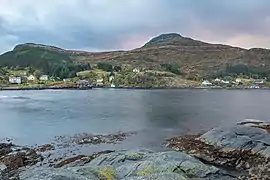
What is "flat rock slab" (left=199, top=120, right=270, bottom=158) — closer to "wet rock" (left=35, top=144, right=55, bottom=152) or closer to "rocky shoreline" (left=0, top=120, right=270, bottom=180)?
"rocky shoreline" (left=0, top=120, right=270, bottom=180)

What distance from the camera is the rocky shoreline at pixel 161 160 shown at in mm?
17922

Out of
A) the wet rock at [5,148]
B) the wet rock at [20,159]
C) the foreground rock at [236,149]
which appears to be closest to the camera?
the foreground rock at [236,149]

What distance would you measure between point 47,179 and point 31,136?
3550 cm

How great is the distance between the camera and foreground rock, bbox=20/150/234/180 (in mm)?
15219

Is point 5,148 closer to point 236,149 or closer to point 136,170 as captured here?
point 136,170

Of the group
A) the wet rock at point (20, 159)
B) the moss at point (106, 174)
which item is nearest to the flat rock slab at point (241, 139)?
the moss at point (106, 174)

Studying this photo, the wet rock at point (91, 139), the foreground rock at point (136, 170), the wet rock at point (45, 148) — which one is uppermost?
the foreground rock at point (136, 170)

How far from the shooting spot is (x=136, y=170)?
2052 cm

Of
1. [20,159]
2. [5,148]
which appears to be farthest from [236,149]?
[5,148]

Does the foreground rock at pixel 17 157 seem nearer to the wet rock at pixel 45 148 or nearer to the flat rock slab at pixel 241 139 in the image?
the wet rock at pixel 45 148

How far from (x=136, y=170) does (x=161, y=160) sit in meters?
2.99

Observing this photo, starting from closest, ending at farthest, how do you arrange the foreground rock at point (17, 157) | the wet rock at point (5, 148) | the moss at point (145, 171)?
the moss at point (145, 171) < the foreground rock at point (17, 157) < the wet rock at point (5, 148)

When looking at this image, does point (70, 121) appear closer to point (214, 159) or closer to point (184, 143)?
point (184, 143)

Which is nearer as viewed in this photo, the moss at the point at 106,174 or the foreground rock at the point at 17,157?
the moss at the point at 106,174
